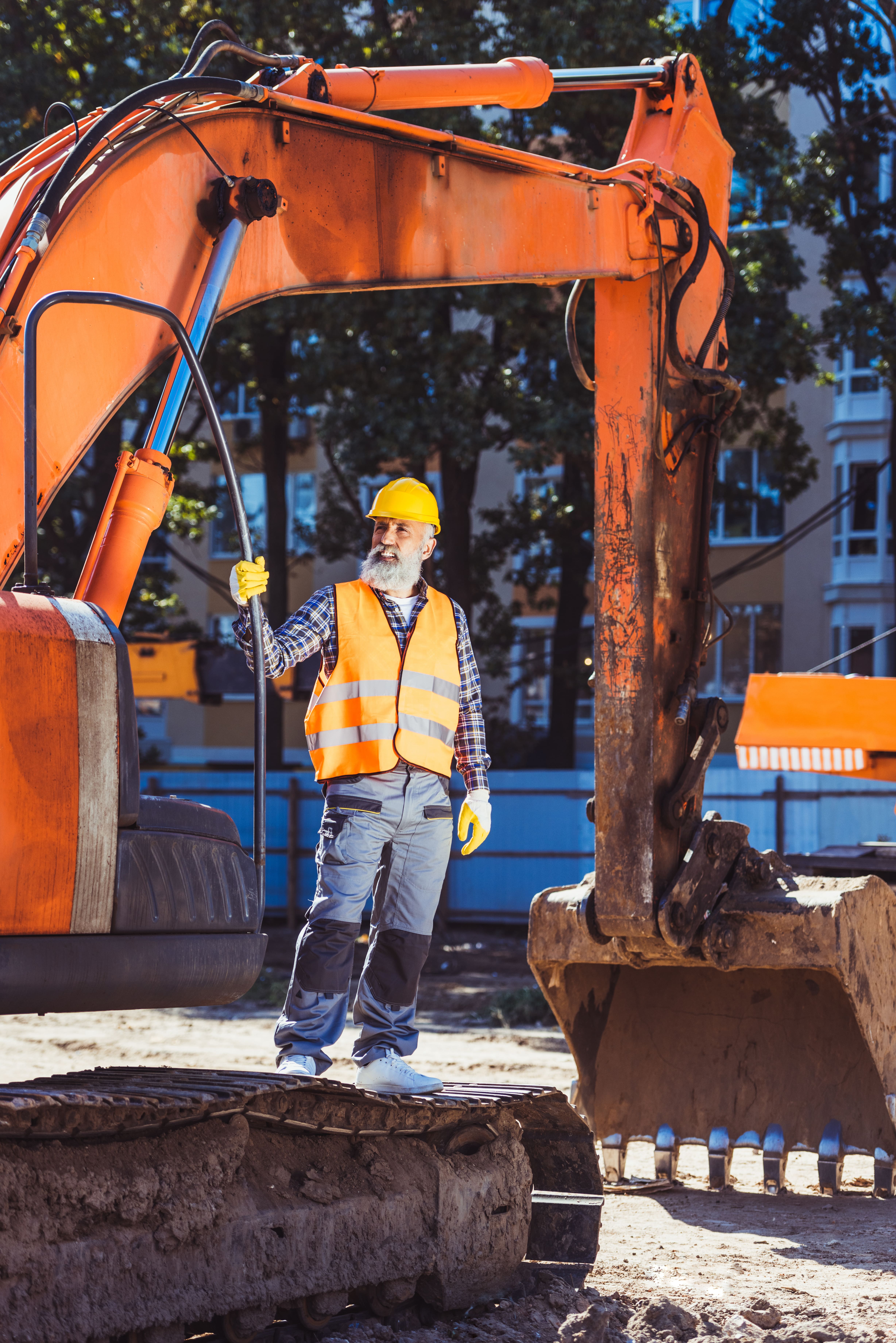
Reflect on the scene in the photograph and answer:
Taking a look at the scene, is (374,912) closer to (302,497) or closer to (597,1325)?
(597,1325)

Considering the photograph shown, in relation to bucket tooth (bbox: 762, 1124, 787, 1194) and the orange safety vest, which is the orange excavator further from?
the orange safety vest

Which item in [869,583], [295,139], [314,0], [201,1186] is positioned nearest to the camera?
[201,1186]

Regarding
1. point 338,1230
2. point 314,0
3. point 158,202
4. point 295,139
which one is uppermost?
point 314,0

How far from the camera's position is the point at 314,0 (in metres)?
16.8

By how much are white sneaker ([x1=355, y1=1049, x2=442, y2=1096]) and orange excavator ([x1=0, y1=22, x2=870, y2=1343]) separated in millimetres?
117

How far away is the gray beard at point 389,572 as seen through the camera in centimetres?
495

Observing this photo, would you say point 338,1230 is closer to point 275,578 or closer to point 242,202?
point 242,202

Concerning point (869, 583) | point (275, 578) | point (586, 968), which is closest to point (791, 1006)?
point (586, 968)

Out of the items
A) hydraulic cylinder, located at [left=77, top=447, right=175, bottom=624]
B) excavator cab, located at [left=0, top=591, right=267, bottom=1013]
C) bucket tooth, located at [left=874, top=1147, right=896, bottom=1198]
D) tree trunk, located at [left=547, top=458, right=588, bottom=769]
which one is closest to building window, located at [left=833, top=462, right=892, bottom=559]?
tree trunk, located at [left=547, top=458, right=588, bottom=769]

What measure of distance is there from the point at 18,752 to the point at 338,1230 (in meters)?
1.74

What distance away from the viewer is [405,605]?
501cm

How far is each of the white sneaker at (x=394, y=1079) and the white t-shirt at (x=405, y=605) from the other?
55.5 inches

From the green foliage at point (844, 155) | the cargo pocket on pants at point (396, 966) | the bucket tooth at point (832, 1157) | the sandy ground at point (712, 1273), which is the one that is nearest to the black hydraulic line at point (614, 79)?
the cargo pocket on pants at point (396, 966)

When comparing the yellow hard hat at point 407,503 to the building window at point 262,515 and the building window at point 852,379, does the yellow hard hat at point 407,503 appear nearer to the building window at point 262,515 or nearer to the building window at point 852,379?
the building window at point 262,515
